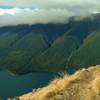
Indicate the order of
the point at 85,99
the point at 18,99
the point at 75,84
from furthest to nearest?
the point at 18,99
the point at 75,84
the point at 85,99

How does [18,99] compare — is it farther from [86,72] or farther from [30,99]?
[86,72]

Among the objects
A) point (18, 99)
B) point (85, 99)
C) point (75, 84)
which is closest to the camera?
point (85, 99)

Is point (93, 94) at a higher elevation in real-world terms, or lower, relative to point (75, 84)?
lower

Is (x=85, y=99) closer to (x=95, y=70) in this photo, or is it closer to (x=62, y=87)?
(x=62, y=87)

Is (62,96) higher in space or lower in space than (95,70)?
lower

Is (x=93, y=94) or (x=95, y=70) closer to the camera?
(x=93, y=94)

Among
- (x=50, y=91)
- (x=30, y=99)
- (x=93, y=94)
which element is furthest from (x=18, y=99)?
(x=93, y=94)

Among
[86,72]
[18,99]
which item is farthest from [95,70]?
[18,99]

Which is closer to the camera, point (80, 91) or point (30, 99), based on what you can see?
point (80, 91)
